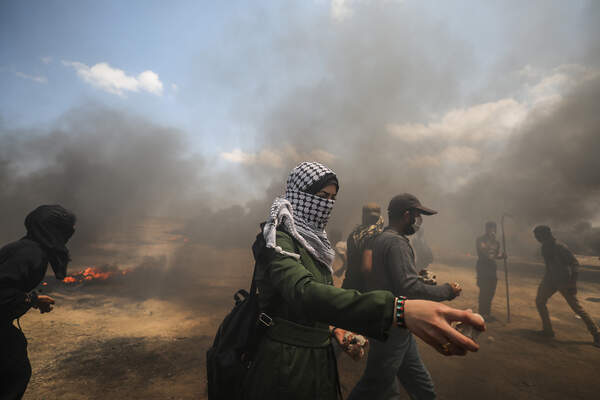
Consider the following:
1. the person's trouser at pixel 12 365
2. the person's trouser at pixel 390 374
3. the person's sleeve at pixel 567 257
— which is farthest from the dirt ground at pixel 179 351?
the person's trouser at pixel 12 365

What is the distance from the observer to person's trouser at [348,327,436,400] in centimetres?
242

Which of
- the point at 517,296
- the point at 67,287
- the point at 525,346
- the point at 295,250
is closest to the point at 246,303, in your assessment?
the point at 295,250

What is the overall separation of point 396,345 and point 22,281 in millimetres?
3277

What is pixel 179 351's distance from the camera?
480 centimetres

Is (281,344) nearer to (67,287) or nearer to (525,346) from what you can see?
(525,346)

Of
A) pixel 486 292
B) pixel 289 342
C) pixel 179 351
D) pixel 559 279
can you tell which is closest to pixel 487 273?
pixel 486 292

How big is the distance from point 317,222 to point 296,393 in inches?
34.6

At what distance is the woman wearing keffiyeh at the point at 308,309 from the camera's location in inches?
35.3

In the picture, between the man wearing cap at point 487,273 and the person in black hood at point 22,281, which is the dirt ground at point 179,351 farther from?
the person in black hood at point 22,281

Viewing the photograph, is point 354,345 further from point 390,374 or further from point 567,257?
point 567,257

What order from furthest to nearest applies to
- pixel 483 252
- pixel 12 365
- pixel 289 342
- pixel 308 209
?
pixel 483 252, pixel 12 365, pixel 308 209, pixel 289 342

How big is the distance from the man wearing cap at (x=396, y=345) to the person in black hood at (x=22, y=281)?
2.73m

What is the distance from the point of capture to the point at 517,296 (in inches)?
395

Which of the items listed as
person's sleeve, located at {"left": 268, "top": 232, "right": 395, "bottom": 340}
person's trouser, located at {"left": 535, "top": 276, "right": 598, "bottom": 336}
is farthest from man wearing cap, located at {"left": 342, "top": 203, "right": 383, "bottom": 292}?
person's trouser, located at {"left": 535, "top": 276, "right": 598, "bottom": 336}
